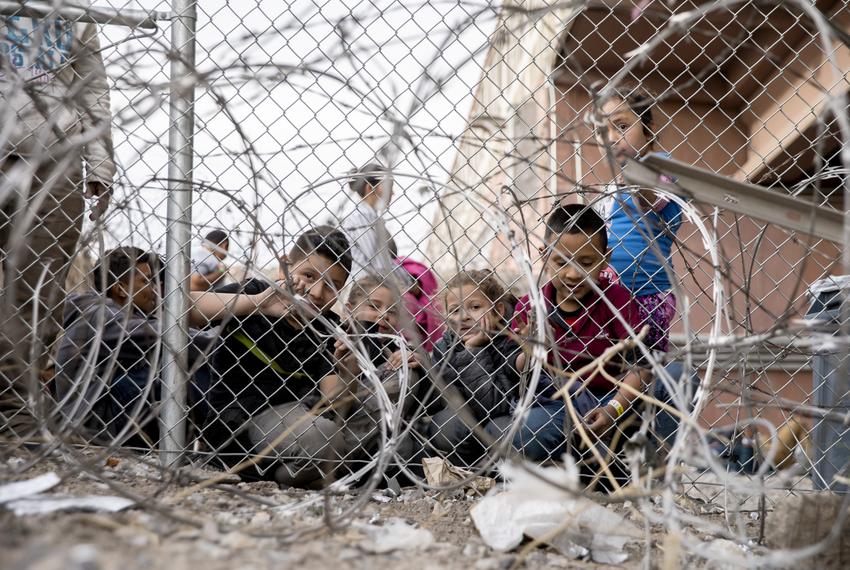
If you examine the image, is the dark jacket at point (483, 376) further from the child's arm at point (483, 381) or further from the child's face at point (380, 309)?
the child's face at point (380, 309)

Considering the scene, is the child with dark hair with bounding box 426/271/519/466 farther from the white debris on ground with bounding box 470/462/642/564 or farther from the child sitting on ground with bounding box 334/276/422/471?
the white debris on ground with bounding box 470/462/642/564

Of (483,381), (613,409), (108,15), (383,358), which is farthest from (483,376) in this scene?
(108,15)

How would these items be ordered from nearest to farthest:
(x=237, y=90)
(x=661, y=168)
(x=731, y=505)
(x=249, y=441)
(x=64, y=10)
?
1. (x=661, y=168)
2. (x=237, y=90)
3. (x=64, y=10)
4. (x=731, y=505)
5. (x=249, y=441)

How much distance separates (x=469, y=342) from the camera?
2.91 meters

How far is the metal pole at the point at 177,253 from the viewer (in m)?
2.19

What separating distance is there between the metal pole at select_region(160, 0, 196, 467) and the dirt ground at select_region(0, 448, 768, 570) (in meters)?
0.18

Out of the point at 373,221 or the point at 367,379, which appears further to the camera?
the point at 367,379

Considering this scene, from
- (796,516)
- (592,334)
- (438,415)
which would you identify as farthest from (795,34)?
(796,516)

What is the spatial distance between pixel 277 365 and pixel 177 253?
0.62m

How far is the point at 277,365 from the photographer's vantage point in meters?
2.67

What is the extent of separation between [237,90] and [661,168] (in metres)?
1.11

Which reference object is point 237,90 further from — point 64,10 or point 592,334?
point 592,334

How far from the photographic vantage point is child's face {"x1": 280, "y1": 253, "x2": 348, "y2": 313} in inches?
104

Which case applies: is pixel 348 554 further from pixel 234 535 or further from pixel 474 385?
pixel 474 385
